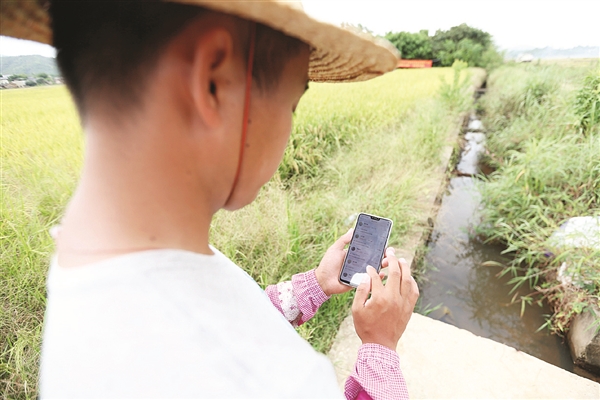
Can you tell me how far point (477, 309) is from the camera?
258cm

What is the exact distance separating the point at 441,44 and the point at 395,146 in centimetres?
2606

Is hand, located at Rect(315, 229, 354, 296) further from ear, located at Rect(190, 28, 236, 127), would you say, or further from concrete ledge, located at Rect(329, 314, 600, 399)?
ear, located at Rect(190, 28, 236, 127)

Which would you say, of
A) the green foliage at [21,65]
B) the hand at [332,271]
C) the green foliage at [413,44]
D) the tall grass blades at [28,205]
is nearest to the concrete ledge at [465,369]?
the hand at [332,271]

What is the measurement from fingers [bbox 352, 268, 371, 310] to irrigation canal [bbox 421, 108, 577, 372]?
1891mm

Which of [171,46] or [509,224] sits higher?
[171,46]

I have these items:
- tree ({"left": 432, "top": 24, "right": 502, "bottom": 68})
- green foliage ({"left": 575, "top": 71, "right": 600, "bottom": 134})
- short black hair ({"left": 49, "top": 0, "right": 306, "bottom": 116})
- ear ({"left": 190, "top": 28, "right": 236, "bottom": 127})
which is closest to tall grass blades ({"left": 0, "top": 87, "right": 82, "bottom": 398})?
short black hair ({"left": 49, "top": 0, "right": 306, "bottom": 116})

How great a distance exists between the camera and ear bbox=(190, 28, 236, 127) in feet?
1.51

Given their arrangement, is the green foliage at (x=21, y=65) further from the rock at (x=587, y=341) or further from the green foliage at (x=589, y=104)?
the green foliage at (x=589, y=104)

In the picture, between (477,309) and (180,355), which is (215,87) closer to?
(180,355)

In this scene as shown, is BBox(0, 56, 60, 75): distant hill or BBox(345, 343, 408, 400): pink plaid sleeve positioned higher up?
BBox(0, 56, 60, 75): distant hill

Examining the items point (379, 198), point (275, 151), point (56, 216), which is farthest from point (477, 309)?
point (56, 216)

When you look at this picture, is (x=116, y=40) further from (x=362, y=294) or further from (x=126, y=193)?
(x=362, y=294)

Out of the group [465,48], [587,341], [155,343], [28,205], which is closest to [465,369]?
[587,341]

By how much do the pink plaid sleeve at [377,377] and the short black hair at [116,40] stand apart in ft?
2.44
